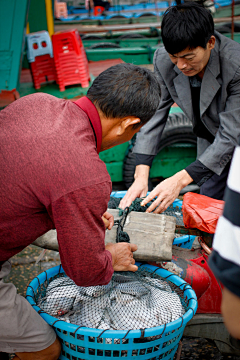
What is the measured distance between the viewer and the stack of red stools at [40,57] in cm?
464

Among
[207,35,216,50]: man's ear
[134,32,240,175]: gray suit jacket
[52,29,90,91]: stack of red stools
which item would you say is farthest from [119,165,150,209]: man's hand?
[52,29,90,91]: stack of red stools

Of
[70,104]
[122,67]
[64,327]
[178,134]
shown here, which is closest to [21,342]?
[64,327]

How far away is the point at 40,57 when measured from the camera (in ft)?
15.6

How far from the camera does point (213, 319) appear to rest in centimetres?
179

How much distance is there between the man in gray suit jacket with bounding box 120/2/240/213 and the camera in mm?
1787

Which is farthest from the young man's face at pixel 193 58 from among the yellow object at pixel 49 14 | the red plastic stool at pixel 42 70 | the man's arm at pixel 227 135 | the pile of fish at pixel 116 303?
the yellow object at pixel 49 14

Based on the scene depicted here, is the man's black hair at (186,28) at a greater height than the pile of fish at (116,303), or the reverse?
the man's black hair at (186,28)

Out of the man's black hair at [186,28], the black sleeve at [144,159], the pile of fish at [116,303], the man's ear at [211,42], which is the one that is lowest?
the pile of fish at [116,303]

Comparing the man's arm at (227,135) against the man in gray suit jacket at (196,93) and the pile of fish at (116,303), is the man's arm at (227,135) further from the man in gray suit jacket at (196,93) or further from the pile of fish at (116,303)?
the pile of fish at (116,303)

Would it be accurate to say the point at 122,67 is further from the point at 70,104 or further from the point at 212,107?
the point at 212,107

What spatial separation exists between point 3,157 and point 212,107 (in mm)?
1526

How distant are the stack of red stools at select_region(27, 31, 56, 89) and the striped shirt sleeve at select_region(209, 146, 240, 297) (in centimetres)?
458

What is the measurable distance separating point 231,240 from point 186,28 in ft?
4.90

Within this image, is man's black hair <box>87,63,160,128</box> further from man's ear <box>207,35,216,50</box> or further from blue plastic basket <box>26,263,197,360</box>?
blue plastic basket <box>26,263,197,360</box>
